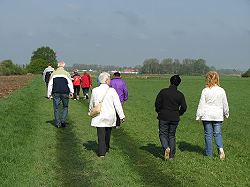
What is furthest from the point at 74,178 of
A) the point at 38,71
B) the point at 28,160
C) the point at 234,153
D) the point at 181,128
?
the point at 38,71

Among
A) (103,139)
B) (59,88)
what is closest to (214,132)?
(103,139)

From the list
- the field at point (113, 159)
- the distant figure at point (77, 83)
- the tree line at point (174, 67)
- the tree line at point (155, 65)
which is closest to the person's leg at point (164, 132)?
the field at point (113, 159)

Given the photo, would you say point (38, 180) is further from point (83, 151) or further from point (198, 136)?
point (198, 136)

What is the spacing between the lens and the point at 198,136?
14602 mm

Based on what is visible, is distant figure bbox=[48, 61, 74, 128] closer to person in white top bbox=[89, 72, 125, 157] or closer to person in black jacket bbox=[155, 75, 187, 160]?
person in white top bbox=[89, 72, 125, 157]

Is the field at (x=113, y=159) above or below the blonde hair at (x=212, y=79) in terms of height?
below

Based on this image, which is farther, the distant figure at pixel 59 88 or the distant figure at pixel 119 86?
the distant figure at pixel 59 88

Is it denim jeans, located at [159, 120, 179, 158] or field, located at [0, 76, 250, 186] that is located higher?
denim jeans, located at [159, 120, 179, 158]

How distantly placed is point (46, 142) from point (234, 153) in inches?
209

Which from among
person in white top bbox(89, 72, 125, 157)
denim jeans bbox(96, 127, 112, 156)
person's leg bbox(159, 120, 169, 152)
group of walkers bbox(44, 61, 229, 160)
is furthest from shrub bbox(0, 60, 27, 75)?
person's leg bbox(159, 120, 169, 152)

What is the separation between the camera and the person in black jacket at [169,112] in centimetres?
1060

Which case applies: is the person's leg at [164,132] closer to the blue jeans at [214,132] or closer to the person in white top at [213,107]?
the person in white top at [213,107]

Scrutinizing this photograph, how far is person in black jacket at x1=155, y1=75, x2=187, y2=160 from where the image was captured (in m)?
10.6

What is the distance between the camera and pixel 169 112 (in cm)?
1060
